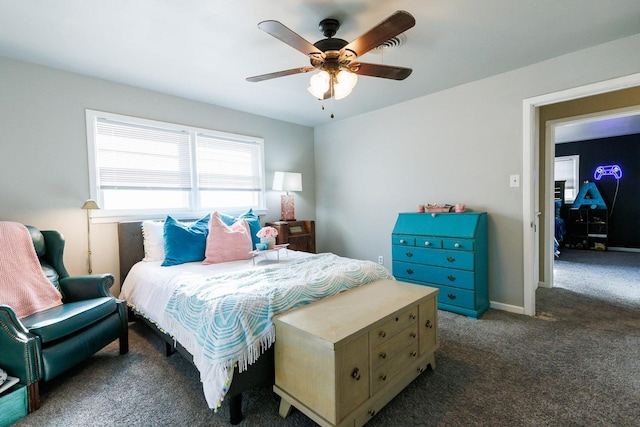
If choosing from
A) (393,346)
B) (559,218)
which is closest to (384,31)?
(393,346)

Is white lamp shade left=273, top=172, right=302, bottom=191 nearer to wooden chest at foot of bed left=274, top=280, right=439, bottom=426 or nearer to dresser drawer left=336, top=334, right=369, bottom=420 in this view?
wooden chest at foot of bed left=274, top=280, right=439, bottom=426

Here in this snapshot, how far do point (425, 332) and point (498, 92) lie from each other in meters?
Answer: 2.53

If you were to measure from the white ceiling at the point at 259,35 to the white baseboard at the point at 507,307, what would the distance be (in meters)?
2.37

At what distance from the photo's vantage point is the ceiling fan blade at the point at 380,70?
6.48 feet

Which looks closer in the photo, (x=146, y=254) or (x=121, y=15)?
(x=121, y=15)

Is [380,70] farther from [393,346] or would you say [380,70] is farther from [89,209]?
[89,209]

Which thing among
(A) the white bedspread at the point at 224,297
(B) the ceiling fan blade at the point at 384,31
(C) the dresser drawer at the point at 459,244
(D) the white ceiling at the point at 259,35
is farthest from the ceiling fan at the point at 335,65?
(C) the dresser drawer at the point at 459,244

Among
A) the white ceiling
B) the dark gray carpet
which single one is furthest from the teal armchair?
the white ceiling

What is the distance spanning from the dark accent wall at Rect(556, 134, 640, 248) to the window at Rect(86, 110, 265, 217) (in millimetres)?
7365

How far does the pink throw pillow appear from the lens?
8.99 ft

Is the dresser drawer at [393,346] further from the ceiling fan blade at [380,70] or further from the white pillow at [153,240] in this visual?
the white pillow at [153,240]

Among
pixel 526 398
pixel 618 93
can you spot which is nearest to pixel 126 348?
pixel 526 398

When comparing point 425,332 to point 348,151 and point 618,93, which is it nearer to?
point 348,151

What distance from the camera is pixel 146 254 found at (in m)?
2.97
